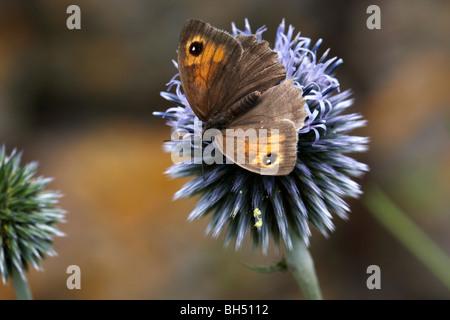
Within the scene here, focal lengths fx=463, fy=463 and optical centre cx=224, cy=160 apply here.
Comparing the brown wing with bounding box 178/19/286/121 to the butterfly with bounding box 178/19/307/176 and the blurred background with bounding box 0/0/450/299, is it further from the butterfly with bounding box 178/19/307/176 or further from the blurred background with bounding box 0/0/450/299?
the blurred background with bounding box 0/0/450/299

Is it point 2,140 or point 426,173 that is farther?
point 2,140

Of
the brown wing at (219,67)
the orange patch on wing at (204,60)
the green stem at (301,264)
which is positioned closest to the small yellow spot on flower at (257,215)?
the green stem at (301,264)

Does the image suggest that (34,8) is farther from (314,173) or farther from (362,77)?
(314,173)

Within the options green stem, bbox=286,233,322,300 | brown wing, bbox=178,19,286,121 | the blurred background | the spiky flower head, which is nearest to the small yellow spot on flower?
green stem, bbox=286,233,322,300

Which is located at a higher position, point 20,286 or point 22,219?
point 22,219

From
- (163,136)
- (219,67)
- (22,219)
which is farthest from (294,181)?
(163,136)

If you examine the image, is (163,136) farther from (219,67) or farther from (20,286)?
(219,67)

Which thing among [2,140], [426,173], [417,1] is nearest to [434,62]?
[417,1]
